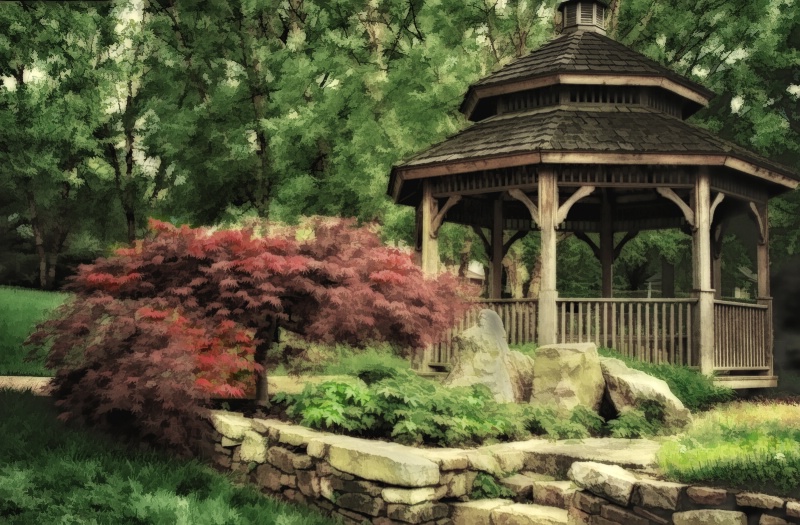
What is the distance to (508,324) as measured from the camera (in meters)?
13.7

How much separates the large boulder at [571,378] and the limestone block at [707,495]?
12.1ft

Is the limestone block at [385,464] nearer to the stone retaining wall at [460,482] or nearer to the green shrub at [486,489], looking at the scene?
the stone retaining wall at [460,482]

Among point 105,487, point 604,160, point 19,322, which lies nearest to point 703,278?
point 604,160

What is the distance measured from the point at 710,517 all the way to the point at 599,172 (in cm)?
783

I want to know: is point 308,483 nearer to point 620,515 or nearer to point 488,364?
point 620,515

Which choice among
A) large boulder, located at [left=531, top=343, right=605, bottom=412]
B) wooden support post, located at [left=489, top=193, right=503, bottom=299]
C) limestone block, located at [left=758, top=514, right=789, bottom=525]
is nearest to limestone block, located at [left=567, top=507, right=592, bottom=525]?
limestone block, located at [left=758, top=514, right=789, bottom=525]

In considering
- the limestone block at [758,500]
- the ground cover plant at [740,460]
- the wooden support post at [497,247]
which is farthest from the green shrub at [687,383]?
the limestone block at [758,500]

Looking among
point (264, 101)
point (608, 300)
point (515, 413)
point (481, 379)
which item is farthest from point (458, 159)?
point (264, 101)

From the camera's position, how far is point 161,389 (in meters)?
7.88

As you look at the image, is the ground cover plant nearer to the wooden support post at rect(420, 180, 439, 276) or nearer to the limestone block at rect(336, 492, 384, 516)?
the limestone block at rect(336, 492, 384, 516)

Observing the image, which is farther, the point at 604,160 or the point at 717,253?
the point at 717,253

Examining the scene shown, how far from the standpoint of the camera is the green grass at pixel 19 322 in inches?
619

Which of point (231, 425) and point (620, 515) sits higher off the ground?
point (231, 425)

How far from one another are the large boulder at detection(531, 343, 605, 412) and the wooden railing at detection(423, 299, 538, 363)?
10.2 ft
